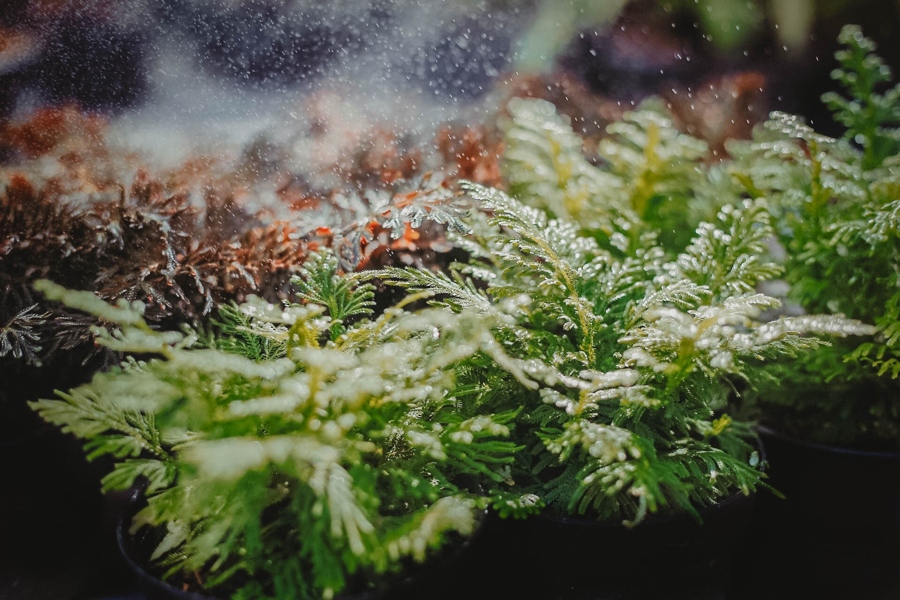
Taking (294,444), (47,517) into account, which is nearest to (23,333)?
A: (47,517)

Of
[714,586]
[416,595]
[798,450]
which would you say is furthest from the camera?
[798,450]

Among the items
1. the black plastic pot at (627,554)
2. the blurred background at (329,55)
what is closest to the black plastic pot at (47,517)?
the blurred background at (329,55)

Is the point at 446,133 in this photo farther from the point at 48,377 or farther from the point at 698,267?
the point at 48,377

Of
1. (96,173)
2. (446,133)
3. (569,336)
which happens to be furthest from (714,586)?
(96,173)

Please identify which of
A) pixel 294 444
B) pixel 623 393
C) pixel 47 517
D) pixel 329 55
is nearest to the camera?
pixel 294 444

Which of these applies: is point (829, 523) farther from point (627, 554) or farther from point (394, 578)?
point (394, 578)

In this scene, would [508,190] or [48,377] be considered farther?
[508,190]
